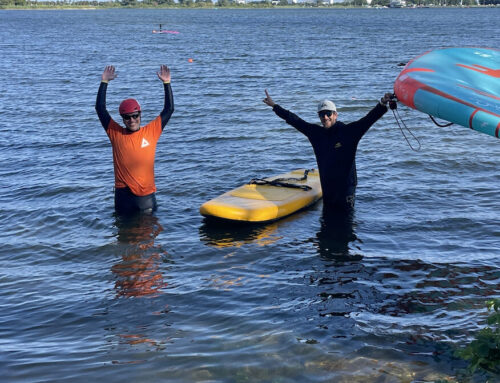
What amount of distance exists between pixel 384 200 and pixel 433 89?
11.5 feet

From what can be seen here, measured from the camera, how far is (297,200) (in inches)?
436

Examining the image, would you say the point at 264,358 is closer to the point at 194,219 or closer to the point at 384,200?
the point at 194,219

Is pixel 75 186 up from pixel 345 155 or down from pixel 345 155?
down

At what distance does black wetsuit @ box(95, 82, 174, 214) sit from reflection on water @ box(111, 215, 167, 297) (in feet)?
0.73

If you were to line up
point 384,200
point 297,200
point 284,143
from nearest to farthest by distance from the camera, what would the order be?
point 297,200, point 384,200, point 284,143

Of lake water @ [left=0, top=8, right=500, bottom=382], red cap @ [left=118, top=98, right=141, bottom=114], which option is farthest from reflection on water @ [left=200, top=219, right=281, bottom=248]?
red cap @ [left=118, top=98, right=141, bottom=114]

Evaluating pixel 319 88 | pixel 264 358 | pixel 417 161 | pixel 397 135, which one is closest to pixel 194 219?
pixel 264 358

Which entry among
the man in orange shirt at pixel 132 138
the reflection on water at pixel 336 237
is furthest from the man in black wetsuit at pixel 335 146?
the man in orange shirt at pixel 132 138

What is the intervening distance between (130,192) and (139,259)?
1.20 metres

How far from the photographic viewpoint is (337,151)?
10031 mm

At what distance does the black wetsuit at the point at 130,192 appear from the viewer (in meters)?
9.66

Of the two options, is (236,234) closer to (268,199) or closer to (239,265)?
(268,199)

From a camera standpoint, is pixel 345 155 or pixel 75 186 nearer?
pixel 345 155

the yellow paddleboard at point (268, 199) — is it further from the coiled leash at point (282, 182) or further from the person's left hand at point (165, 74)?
the person's left hand at point (165, 74)
